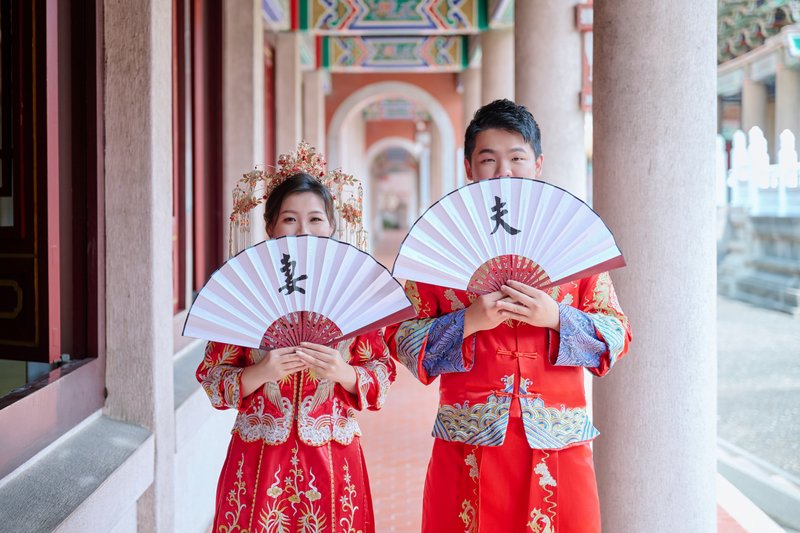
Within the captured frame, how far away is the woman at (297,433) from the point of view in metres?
1.73

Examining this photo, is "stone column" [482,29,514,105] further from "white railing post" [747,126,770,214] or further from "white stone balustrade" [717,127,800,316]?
"white railing post" [747,126,770,214]

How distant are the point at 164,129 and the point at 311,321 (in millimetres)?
1074

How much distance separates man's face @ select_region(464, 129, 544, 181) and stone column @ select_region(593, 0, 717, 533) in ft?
2.13

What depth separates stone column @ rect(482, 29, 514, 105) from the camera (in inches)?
305

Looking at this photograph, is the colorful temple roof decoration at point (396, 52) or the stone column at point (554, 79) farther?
the colorful temple roof decoration at point (396, 52)

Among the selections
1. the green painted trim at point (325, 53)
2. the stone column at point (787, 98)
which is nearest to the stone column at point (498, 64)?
the stone column at point (787, 98)

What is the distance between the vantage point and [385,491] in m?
3.72

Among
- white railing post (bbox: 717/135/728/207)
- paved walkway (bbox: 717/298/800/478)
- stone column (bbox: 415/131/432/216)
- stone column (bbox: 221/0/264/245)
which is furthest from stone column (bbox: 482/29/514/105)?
stone column (bbox: 415/131/432/216)

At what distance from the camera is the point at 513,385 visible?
1656mm

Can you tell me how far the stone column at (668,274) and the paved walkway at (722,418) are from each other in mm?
1020

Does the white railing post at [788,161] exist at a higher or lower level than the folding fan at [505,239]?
higher

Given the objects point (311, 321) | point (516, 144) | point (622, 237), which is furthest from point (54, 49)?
point (622, 237)

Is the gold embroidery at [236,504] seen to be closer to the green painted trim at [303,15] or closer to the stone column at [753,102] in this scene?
the stone column at [753,102]

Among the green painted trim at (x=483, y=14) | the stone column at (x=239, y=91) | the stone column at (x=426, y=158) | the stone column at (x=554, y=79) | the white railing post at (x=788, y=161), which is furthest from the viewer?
the stone column at (x=426, y=158)
